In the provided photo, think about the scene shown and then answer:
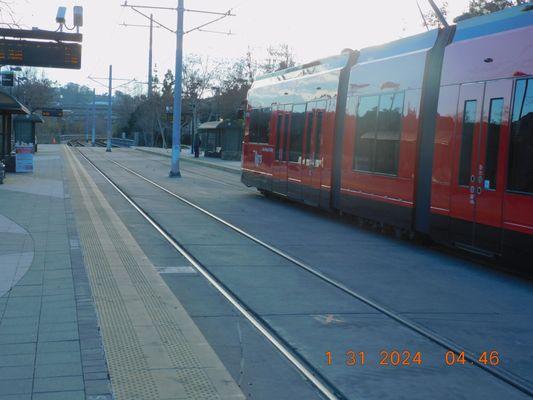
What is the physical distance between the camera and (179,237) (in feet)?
44.0

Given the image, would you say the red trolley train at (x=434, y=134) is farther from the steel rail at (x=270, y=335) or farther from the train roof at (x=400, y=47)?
the steel rail at (x=270, y=335)

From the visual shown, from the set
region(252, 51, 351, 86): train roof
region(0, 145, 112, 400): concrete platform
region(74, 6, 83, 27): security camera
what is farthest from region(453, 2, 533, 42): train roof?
region(74, 6, 83, 27): security camera

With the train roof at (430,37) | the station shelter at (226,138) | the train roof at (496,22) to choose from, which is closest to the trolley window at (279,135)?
the train roof at (430,37)

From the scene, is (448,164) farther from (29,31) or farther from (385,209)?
(29,31)

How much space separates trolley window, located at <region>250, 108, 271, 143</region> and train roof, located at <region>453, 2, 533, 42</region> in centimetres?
996

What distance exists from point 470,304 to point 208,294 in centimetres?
308

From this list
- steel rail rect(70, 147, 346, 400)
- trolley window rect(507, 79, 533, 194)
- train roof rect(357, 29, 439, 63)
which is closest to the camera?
steel rail rect(70, 147, 346, 400)

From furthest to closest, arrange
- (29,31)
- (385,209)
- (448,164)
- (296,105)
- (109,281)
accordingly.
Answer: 1. (296,105)
2. (29,31)
3. (385,209)
4. (448,164)
5. (109,281)

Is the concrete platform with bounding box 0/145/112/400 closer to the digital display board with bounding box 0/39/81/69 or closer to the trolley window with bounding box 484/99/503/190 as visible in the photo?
the trolley window with bounding box 484/99/503/190

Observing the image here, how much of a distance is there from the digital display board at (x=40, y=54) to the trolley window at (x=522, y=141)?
12.7 meters

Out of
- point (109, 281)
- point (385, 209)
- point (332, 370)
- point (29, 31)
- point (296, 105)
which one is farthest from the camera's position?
point (296, 105)

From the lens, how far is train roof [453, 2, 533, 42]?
32.1ft

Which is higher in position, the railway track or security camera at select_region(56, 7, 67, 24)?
security camera at select_region(56, 7, 67, 24)

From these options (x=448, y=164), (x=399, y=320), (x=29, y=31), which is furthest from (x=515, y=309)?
(x=29, y=31)
